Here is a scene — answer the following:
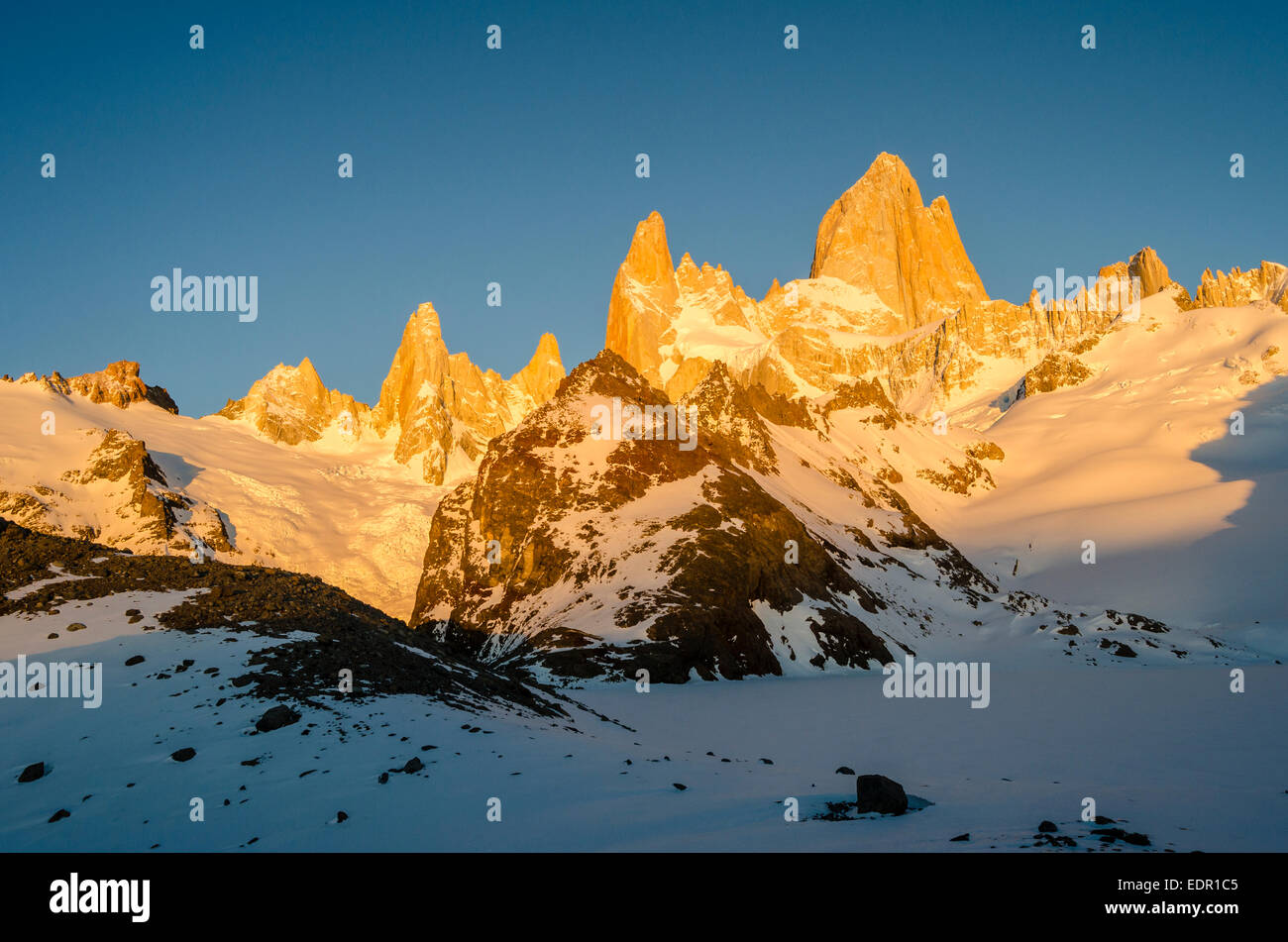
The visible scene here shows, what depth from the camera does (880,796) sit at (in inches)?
645

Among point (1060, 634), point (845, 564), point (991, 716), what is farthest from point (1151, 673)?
point (991, 716)

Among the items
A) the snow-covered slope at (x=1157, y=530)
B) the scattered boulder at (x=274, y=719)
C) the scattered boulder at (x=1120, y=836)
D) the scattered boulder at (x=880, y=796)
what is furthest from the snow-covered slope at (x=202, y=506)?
the scattered boulder at (x=1120, y=836)

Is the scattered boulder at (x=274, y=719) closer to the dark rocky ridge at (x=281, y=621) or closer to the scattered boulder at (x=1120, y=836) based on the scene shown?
the dark rocky ridge at (x=281, y=621)

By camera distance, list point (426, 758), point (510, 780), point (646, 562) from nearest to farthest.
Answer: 1. point (510, 780)
2. point (426, 758)
3. point (646, 562)

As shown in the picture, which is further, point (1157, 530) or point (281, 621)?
point (1157, 530)

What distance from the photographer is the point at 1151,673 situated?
7038cm

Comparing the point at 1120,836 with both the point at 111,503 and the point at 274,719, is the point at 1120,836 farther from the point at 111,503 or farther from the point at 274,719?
the point at 111,503

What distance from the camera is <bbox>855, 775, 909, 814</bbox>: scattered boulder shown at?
16328mm

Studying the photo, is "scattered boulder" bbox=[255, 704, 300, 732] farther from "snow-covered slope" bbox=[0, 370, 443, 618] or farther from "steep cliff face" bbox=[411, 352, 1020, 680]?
"snow-covered slope" bbox=[0, 370, 443, 618]

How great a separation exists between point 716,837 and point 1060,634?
288ft

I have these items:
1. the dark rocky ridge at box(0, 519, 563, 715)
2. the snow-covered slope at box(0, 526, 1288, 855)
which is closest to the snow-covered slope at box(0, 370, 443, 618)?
the dark rocky ridge at box(0, 519, 563, 715)

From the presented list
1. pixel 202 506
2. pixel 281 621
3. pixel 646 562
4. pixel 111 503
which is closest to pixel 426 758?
pixel 281 621

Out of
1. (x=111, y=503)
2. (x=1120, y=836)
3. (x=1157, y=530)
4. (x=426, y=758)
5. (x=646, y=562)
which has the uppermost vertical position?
(x=111, y=503)

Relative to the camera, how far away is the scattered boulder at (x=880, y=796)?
16.3 metres
